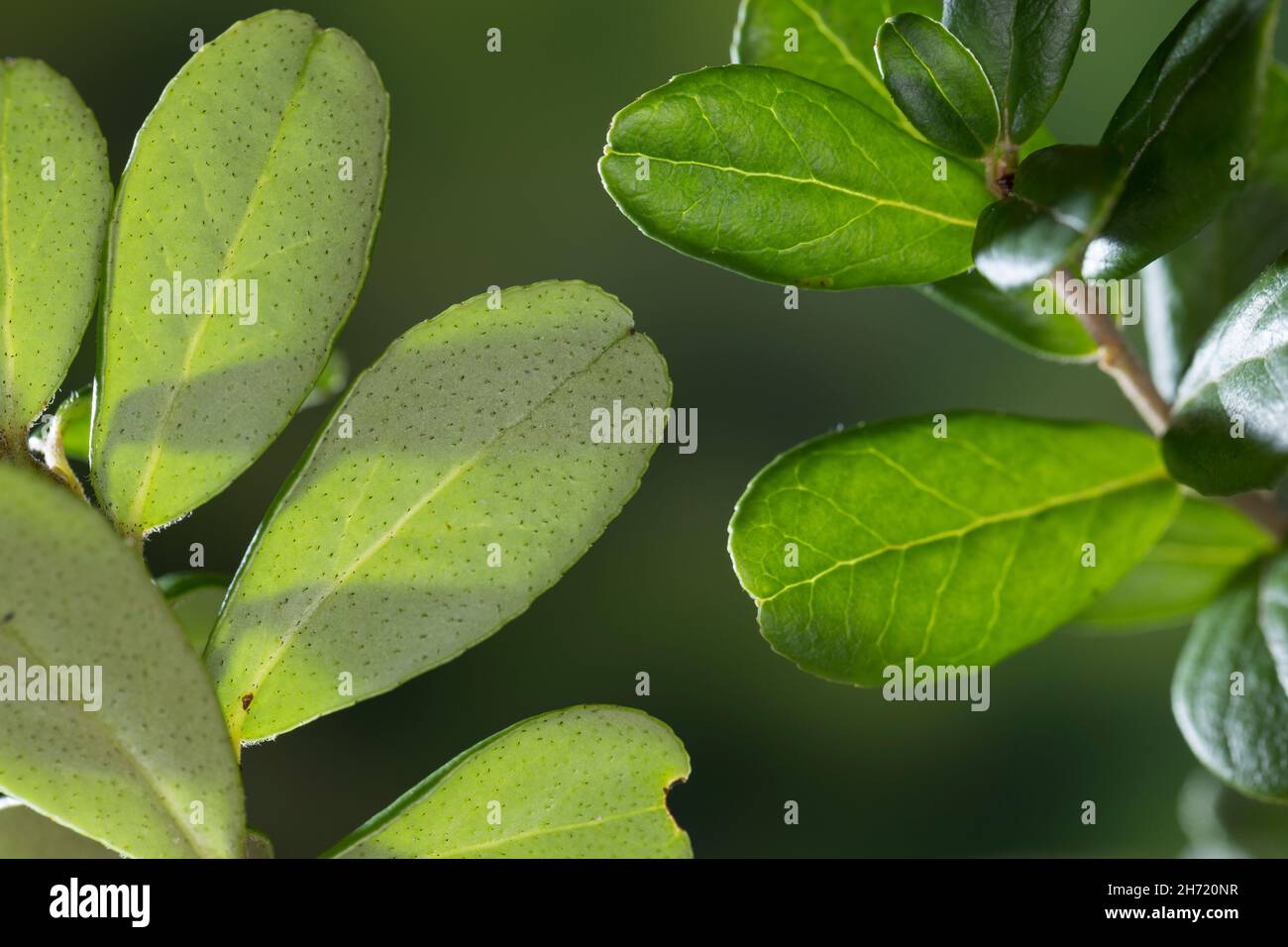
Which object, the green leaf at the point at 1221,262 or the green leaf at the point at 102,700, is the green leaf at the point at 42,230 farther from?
the green leaf at the point at 1221,262

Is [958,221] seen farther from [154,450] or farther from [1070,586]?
[154,450]

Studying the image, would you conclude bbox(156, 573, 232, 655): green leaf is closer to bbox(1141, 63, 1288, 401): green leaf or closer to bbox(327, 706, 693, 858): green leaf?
bbox(327, 706, 693, 858): green leaf

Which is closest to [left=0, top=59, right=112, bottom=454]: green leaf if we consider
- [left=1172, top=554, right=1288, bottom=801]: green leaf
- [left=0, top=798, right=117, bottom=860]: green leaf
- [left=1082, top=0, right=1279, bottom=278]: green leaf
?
[left=0, top=798, right=117, bottom=860]: green leaf

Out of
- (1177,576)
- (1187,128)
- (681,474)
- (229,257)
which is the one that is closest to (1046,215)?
(1187,128)

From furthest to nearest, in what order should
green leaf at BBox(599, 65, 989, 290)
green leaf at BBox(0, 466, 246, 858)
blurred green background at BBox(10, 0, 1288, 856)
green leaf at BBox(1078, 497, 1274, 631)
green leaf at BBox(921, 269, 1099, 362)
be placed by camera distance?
1. blurred green background at BBox(10, 0, 1288, 856)
2. green leaf at BBox(1078, 497, 1274, 631)
3. green leaf at BBox(921, 269, 1099, 362)
4. green leaf at BBox(599, 65, 989, 290)
5. green leaf at BBox(0, 466, 246, 858)

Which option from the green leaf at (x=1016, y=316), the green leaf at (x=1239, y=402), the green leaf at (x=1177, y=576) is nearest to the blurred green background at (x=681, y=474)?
the green leaf at (x=1177, y=576)
